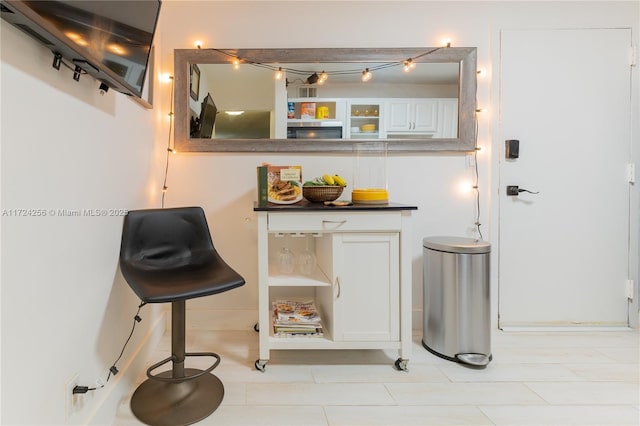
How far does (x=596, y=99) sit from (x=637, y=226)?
91 cm

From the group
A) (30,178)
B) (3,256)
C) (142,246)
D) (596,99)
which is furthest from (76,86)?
(596,99)

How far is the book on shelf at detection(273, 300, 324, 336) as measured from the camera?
1.79 meters

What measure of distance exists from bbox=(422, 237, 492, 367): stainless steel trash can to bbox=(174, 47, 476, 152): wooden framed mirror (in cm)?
78

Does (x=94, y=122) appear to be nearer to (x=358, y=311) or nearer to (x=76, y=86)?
(x=76, y=86)

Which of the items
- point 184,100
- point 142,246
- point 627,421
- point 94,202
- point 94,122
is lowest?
point 627,421

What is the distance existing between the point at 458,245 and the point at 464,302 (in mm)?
317

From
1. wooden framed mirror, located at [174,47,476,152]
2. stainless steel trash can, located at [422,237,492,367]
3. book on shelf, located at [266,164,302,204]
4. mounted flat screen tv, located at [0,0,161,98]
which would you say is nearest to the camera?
mounted flat screen tv, located at [0,0,161,98]

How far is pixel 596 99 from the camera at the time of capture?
2.26 meters

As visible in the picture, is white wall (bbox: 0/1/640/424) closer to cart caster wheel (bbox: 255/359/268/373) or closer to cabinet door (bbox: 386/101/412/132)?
cabinet door (bbox: 386/101/412/132)

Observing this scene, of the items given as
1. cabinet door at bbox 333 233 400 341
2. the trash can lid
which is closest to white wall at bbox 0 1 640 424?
the trash can lid

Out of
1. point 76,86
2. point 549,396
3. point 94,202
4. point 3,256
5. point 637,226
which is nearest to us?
point 3,256

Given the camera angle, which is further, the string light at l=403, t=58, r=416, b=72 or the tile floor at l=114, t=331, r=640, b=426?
the string light at l=403, t=58, r=416, b=72

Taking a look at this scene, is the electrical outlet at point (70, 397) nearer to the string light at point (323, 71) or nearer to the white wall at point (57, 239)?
the white wall at point (57, 239)

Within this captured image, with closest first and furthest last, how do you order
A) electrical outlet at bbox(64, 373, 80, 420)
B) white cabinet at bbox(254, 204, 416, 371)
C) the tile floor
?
electrical outlet at bbox(64, 373, 80, 420), the tile floor, white cabinet at bbox(254, 204, 416, 371)
